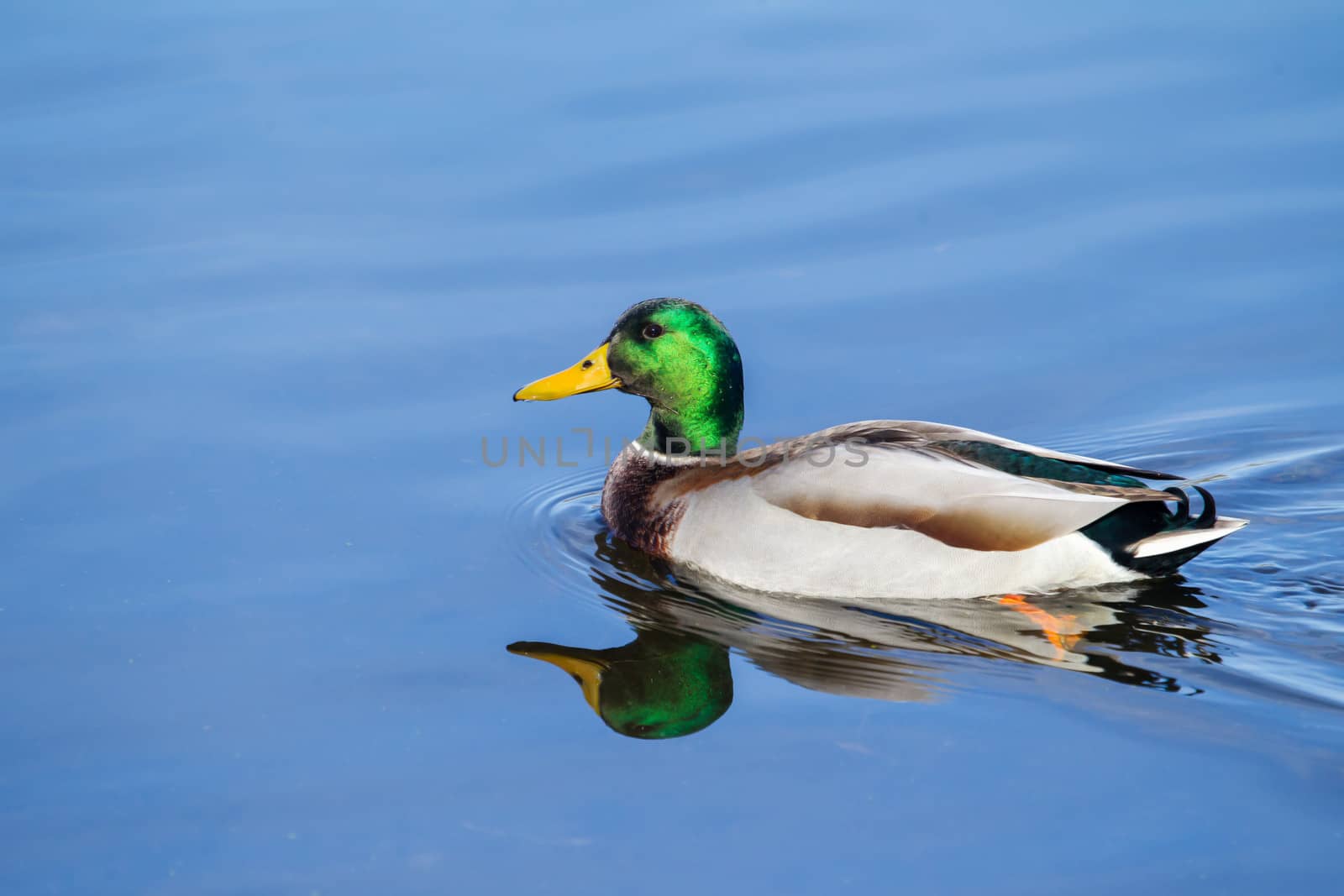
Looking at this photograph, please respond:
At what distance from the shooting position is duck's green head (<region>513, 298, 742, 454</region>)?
6.89 meters

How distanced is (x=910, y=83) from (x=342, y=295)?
4539mm

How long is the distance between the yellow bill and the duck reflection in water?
100cm

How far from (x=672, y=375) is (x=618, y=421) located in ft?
3.63

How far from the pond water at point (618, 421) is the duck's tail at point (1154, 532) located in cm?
18

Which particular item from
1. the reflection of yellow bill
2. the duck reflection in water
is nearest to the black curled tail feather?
the duck reflection in water

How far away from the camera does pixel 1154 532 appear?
6137mm

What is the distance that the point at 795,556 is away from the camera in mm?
6250

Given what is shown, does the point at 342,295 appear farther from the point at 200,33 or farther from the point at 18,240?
the point at 200,33

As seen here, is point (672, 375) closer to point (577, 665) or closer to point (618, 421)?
point (618, 421)

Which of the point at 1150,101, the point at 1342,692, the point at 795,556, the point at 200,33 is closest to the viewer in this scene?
the point at 1342,692

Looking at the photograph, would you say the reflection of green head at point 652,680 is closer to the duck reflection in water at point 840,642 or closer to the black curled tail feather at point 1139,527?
the duck reflection in water at point 840,642

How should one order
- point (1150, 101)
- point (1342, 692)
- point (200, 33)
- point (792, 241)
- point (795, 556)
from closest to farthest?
point (1342, 692) → point (795, 556) → point (792, 241) → point (1150, 101) → point (200, 33)

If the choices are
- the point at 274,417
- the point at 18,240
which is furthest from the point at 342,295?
the point at 18,240

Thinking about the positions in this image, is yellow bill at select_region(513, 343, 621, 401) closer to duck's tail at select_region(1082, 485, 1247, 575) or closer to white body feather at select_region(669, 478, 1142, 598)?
white body feather at select_region(669, 478, 1142, 598)
